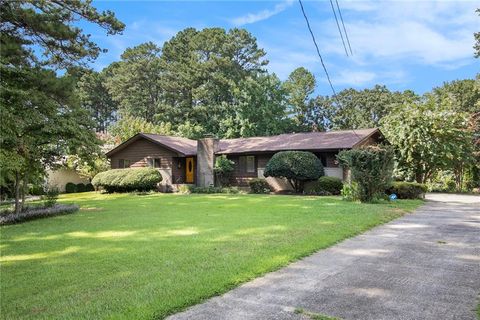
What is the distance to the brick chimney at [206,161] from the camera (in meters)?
25.2

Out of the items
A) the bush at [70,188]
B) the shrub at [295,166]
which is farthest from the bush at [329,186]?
the bush at [70,188]

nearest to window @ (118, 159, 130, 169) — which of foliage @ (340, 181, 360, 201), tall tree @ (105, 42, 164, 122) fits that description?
foliage @ (340, 181, 360, 201)

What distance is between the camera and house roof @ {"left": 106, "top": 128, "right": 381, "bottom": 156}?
2225cm

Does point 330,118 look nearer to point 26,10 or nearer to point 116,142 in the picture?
point 116,142

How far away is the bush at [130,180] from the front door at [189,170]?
82.9 inches

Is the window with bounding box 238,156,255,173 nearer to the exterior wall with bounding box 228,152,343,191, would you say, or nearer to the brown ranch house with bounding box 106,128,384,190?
the brown ranch house with bounding box 106,128,384,190

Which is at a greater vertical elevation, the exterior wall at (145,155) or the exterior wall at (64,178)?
the exterior wall at (145,155)

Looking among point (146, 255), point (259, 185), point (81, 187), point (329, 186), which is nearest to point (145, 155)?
point (81, 187)

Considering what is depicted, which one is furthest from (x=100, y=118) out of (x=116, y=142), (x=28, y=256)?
(x=28, y=256)

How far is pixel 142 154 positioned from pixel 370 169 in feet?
58.5

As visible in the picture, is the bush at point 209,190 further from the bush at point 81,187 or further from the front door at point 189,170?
the bush at point 81,187

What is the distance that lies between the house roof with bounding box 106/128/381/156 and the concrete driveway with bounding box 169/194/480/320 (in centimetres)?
1403

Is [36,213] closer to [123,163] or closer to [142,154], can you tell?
[142,154]

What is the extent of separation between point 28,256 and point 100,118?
177 ft
